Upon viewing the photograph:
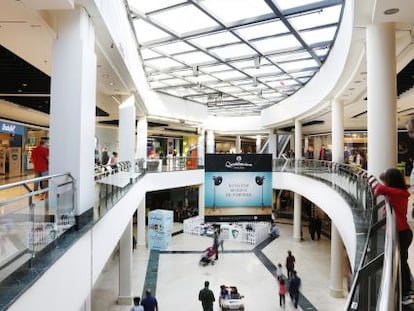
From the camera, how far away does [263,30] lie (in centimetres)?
933

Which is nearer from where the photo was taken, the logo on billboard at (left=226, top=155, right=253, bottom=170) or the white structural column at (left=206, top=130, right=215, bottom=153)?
the logo on billboard at (left=226, top=155, right=253, bottom=170)

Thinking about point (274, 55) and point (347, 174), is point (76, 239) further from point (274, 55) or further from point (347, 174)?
point (274, 55)

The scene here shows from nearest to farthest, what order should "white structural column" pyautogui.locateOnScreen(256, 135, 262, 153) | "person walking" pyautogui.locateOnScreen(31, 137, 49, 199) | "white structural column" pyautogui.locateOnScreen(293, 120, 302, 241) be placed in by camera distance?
"person walking" pyautogui.locateOnScreen(31, 137, 49, 199) < "white structural column" pyautogui.locateOnScreen(293, 120, 302, 241) < "white structural column" pyautogui.locateOnScreen(256, 135, 262, 153)

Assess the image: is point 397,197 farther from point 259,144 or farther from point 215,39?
point 259,144

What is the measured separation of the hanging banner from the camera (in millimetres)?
12375

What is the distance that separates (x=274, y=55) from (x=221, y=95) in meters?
7.69

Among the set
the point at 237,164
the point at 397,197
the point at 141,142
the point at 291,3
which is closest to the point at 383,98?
the point at 397,197

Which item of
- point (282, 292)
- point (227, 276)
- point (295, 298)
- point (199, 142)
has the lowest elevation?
point (227, 276)

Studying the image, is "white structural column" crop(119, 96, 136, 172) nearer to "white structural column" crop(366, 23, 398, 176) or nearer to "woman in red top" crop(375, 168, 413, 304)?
"white structural column" crop(366, 23, 398, 176)

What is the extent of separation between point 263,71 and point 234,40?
378cm

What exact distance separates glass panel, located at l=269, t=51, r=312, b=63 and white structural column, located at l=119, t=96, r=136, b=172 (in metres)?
5.29

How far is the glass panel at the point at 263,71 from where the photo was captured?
1314 centimetres

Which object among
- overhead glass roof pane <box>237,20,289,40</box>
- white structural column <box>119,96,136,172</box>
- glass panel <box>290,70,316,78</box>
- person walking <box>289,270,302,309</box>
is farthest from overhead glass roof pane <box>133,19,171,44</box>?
person walking <box>289,270,302,309</box>

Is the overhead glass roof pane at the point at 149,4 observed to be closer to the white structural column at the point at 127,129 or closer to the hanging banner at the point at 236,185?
the white structural column at the point at 127,129
